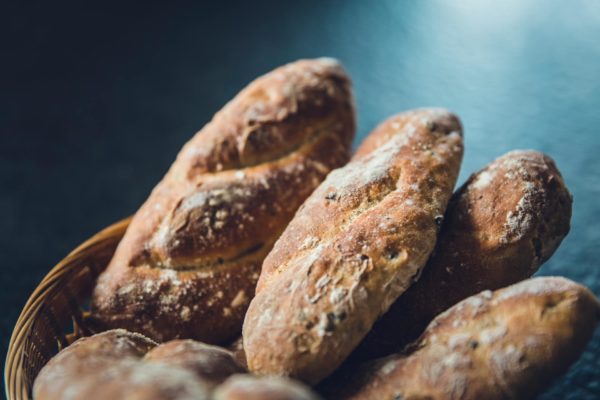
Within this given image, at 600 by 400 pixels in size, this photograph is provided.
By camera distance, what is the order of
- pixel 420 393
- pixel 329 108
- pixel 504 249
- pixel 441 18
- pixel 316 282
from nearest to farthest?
1. pixel 420 393
2. pixel 316 282
3. pixel 504 249
4. pixel 329 108
5. pixel 441 18

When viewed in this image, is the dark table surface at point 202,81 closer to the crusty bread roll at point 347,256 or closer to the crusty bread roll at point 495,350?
the crusty bread roll at point 347,256

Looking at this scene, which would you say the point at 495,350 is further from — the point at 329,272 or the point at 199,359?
the point at 199,359

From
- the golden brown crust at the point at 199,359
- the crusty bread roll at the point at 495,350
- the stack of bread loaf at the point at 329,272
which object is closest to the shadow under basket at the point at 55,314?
the stack of bread loaf at the point at 329,272

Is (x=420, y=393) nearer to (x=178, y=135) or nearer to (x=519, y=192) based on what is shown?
(x=519, y=192)

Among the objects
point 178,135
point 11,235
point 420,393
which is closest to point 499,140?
point 420,393

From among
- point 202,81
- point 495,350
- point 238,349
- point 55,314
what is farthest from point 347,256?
point 202,81

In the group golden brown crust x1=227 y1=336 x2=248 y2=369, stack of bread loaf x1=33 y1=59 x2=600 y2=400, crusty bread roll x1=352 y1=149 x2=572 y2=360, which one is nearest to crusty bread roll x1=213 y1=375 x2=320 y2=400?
stack of bread loaf x1=33 y1=59 x2=600 y2=400
